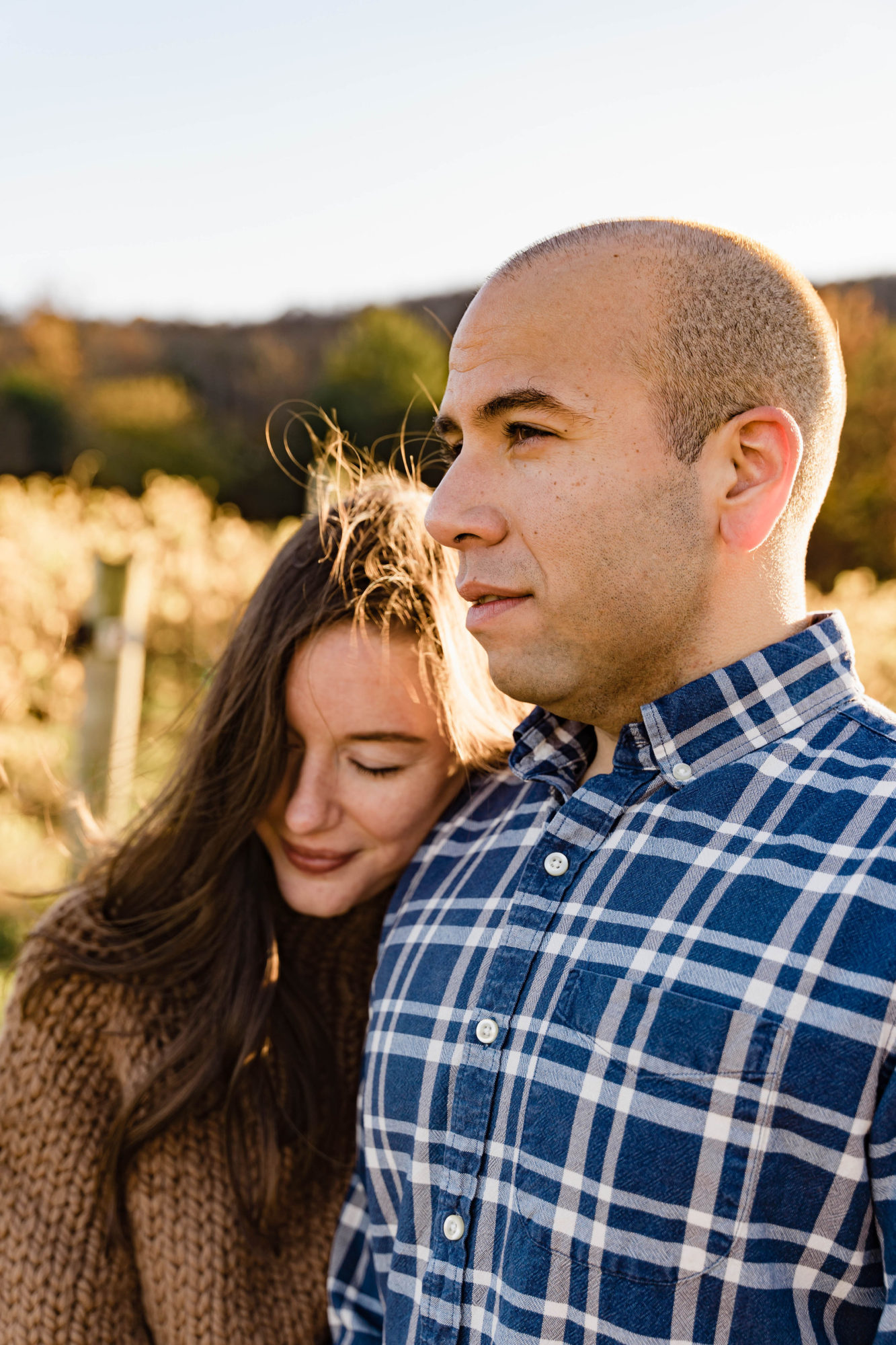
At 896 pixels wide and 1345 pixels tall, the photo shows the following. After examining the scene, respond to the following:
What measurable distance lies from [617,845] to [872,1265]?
1.79 ft

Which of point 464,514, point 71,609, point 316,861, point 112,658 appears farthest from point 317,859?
point 71,609

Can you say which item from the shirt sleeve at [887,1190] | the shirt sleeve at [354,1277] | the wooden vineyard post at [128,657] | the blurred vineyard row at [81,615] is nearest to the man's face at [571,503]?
the shirt sleeve at [887,1190]

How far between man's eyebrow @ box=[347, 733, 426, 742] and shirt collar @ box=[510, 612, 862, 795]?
51 centimetres

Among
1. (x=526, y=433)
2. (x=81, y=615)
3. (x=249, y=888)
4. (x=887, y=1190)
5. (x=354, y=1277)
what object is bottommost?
(x=354, y=1277)

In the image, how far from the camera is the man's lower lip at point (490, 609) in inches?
59.1

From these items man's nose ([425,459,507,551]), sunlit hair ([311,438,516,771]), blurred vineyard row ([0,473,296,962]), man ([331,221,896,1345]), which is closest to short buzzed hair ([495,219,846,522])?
A: man ([331,221,896,1345])

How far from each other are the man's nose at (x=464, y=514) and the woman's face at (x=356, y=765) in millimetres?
410

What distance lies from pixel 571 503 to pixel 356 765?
71cm

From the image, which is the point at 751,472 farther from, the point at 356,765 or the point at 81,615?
the point at 81,615

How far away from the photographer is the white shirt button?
1418mm

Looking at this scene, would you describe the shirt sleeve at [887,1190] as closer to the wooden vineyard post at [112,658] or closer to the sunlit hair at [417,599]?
the sunlit hair at [417,599]

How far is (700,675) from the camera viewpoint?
58.6 inches

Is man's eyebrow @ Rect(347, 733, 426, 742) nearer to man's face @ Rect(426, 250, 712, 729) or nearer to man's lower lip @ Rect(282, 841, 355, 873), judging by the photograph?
man's lower lip @ Rect(282, 841, 355, 873)

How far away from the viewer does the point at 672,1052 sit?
4.04 feet
